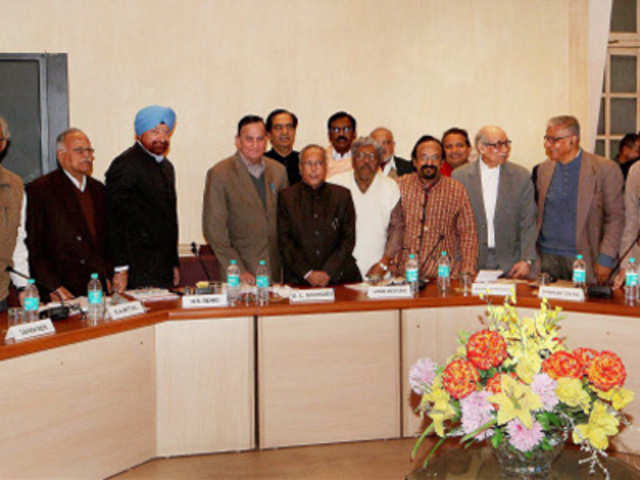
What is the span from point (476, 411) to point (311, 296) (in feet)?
5.53

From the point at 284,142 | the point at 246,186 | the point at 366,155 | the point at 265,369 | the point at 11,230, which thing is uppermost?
the point at 284,142

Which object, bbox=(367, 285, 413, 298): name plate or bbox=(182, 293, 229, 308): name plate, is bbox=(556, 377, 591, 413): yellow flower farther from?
bbox=(182, 293, 229, 308): name plate

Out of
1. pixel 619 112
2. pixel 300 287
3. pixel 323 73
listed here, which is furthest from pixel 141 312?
pixel 619 112

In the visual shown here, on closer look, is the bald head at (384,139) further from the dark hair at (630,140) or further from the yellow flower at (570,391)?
the yellow flower at (570,391)

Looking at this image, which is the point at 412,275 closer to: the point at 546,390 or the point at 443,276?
the point at 443,276

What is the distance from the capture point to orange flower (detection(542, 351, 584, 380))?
5.34 feet

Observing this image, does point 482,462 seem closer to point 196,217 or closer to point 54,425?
point 54,425

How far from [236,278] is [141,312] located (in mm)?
506

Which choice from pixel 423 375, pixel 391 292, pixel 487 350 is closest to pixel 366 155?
pixel 391 292

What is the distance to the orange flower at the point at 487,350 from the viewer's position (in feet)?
5.53

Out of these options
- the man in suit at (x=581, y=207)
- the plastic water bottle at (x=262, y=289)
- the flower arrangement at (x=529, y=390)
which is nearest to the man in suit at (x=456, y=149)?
the man in suit at (x=581, y=207)

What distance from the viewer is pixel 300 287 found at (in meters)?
3.68

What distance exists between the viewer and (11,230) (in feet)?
10.8

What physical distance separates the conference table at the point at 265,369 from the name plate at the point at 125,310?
0.05 metres
